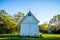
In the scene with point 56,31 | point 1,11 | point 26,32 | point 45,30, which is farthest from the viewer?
point 45,30

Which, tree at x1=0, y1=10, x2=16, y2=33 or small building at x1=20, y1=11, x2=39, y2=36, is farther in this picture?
tree at x1=0, y1=10, x2=16, y2=33

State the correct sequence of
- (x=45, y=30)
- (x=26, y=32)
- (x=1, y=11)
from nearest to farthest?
(x=26, y=32), (x=1, y=11), (x=45, y=30)

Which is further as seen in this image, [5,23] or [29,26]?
[5,23]

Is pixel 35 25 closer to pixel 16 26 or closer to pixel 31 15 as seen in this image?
pixel 31 15

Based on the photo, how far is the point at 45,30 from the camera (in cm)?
8119

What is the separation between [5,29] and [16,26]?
5.53 metres

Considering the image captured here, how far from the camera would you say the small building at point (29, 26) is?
36812mm

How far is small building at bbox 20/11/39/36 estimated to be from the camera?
36.8 meters

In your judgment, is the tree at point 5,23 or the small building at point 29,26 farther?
the tree at point 5,23

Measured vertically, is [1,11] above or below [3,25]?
above

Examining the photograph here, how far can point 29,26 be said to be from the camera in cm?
3703

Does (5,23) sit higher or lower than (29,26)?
higher

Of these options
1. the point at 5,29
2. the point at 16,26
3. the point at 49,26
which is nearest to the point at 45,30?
the point at 49,26

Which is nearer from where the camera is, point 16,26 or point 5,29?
point 5,29
